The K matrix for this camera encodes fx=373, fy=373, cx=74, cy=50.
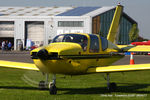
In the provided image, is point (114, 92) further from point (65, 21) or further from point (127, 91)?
A: point (65, 21)

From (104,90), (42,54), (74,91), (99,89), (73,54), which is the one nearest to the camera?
(42,54)

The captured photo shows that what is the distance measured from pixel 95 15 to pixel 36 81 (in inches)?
2394

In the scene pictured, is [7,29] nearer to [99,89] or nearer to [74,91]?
[99,89]

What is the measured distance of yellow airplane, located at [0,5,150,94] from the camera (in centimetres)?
1098

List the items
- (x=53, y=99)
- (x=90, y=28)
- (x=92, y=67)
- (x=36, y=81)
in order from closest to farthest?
(x=53, y=99) < (x=92, y=67) < (x=36, y=81) < (x=90, y=28)

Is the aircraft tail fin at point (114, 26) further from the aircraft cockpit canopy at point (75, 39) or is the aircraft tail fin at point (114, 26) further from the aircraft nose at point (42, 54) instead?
the aircraft nose at point (42, 54)

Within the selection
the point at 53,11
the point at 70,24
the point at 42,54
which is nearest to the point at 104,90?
the point at 42,54

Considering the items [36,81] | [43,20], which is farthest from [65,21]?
[36,81]

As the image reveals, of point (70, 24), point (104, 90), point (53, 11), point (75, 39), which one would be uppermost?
point (53, 11)

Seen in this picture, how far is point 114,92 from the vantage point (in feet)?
41.2

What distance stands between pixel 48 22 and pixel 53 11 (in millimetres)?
5910

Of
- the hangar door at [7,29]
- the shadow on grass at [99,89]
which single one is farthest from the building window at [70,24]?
the shadow on grass at [99,89]

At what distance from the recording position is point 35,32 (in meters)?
78.1

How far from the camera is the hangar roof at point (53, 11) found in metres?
75.9
